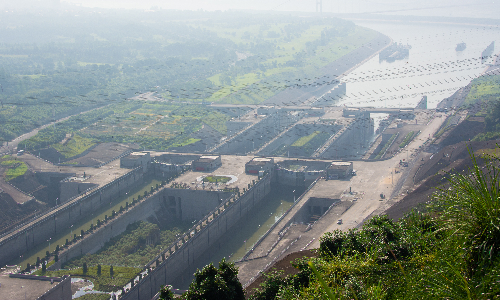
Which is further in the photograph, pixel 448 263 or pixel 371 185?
pixel 371 185

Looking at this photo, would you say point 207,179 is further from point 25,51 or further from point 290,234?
point 25,51

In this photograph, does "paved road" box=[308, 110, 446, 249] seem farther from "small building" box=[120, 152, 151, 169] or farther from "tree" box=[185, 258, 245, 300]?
"small building" box=[120, 152, 151, 169]

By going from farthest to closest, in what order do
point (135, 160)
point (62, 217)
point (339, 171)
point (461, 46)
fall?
point (461, 46) < point (135, 160) < point (339, 171) < point (62, 217)

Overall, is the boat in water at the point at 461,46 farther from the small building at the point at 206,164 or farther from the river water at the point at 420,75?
the small building at the point at 206,164

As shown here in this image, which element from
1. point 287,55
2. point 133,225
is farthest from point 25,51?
point 133,225

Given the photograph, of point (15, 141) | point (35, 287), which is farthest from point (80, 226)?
point (15, 141)

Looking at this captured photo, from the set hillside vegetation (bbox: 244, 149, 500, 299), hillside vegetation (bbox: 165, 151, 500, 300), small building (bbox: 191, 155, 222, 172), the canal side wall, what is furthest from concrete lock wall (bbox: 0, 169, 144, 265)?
hillside vegetation (bbox: 244, 149, 500, 299)

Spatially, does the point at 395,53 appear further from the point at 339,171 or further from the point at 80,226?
the point at 80,226
